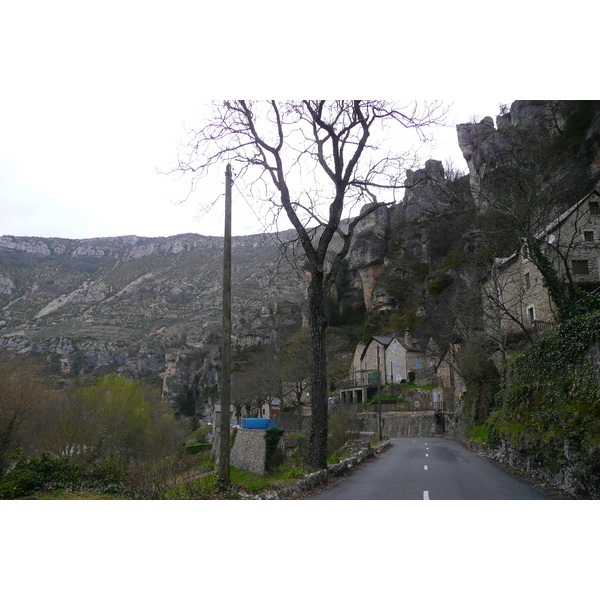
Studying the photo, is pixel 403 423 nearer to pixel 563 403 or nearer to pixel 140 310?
pixel 563 403

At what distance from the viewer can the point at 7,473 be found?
36.4ft

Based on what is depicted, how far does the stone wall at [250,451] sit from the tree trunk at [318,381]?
19316 mm

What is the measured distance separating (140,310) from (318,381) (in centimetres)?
9091

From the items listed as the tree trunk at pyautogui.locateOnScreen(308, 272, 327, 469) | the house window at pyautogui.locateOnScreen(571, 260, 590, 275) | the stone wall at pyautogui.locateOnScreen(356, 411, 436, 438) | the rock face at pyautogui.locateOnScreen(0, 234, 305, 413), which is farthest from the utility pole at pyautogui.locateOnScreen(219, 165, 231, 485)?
the rock face at pyautogui.locateOnScreen(0, 234, 305, 413)

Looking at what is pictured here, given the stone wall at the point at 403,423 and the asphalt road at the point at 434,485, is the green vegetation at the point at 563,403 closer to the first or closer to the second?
the asphalt road at the point at 434,485

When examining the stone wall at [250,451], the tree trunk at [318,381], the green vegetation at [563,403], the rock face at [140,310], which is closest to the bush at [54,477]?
the tree trunk at [318,381]

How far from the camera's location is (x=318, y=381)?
11930 millimetres

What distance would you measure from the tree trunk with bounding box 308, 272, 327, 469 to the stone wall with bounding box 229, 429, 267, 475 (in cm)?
1932

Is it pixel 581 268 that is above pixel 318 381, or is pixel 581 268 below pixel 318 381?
above

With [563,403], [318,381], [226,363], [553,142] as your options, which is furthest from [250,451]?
[553,142]

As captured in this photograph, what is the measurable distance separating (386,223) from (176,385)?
4965 cm

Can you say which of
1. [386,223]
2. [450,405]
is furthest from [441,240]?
[450,405]

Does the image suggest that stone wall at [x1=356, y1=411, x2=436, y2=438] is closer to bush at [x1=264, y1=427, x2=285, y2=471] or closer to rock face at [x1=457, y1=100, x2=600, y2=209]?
bush at [x1=264, y1=427, x2=285, y2=471]

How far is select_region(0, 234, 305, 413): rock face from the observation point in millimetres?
73438
